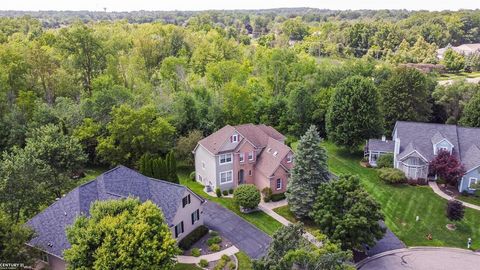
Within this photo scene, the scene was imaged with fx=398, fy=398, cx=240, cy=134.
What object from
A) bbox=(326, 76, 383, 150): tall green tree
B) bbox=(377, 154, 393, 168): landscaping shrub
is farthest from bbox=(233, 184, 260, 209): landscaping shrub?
bbox=(377, 154, 393, 168): landscaping shrub

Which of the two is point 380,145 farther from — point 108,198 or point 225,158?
point 108,198

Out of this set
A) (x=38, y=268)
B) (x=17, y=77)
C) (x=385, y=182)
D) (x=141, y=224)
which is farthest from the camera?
(x=17, y=77)

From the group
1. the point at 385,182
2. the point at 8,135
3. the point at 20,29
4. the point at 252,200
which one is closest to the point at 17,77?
the point at 8,135

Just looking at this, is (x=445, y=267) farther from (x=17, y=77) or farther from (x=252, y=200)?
(x=17, y=77)

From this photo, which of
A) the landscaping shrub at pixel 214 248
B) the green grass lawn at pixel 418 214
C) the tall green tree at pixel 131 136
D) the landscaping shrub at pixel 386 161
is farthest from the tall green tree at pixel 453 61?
the landscaping shrub at pixel 214 248

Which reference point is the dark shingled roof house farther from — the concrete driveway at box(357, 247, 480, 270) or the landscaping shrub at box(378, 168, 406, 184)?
the concrete driveway at box(357, 247, 480, 270)

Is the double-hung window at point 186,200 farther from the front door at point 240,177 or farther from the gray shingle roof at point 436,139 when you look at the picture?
the gray shingle roof at point 436,139

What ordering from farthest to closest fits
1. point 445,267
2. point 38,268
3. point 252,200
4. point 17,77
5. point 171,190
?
point 17,77 < point 252,200 < point 171,190 < point 445,267 < point 38,268
